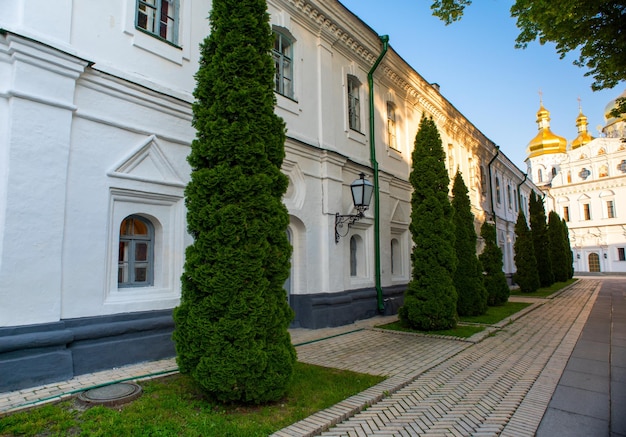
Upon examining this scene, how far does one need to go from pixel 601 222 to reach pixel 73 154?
60558 millimetres

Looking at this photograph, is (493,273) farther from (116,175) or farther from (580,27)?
(116,175)

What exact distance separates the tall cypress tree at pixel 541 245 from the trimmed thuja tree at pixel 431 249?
16.5 meters

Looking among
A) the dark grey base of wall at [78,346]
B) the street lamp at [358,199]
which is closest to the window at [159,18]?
the dark grey base of wall at [78,346]

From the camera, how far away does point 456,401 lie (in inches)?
188

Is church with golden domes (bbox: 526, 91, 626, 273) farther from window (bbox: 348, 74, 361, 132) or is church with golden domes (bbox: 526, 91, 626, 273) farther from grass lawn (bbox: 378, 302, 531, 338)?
window (bbox: 348, 74, 361, 132)

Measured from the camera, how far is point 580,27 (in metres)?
9.54

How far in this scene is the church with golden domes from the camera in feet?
166

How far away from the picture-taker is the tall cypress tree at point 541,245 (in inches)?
928

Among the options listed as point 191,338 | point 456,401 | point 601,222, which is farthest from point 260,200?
point 601,222

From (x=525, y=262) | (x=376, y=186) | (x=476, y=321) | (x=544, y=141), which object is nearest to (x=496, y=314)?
(x=476, y=321)

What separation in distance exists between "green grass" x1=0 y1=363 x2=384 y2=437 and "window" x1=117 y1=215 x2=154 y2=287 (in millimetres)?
1974

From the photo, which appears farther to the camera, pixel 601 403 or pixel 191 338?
pixel 601 403

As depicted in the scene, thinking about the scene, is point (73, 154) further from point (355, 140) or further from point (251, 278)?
point (355, 140)

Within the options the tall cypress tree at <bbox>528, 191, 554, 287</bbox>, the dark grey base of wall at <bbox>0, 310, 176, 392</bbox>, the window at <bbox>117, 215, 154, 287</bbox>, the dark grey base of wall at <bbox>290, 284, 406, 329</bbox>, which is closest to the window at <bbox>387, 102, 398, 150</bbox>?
the dark grey base of wall at <bbox>290, 284, 406, 329</bbox>
